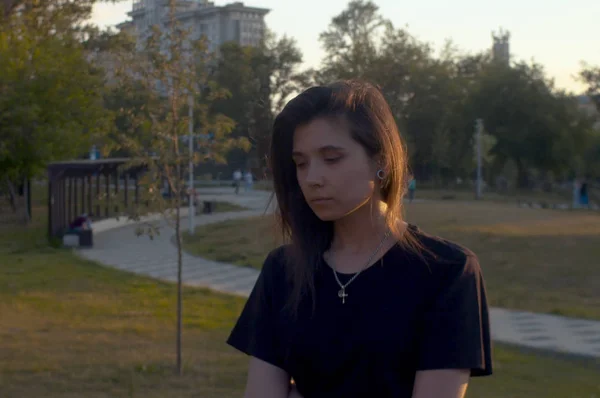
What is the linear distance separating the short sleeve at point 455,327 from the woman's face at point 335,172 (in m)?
0.28

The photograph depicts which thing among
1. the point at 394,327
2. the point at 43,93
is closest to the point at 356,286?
the point at 394,327

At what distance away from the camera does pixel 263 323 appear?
2.24 m

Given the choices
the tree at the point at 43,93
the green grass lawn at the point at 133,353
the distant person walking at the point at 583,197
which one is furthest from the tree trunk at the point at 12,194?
the distant person walking at the point at 583,197

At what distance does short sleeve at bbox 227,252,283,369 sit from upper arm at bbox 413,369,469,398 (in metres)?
0.37

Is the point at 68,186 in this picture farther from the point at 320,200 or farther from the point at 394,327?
the point at 394,327

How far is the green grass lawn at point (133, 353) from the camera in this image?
733 centimetres

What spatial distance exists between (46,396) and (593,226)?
22.6 metres

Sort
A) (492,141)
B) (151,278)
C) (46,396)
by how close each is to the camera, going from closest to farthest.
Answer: (46,396) → (151,278) → (492,141)

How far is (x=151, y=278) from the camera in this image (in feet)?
51.8

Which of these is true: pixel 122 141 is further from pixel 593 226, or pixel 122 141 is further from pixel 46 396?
pixel 593 226

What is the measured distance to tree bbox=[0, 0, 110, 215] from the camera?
61.9 feet

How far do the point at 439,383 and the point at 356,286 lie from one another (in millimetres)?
293

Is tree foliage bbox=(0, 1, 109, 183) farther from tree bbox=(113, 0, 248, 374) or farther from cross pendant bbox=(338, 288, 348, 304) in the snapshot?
cross pendant bbox=(338, 288, 348, 304)

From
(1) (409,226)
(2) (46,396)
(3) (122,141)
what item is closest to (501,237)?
(3) (122,141)
